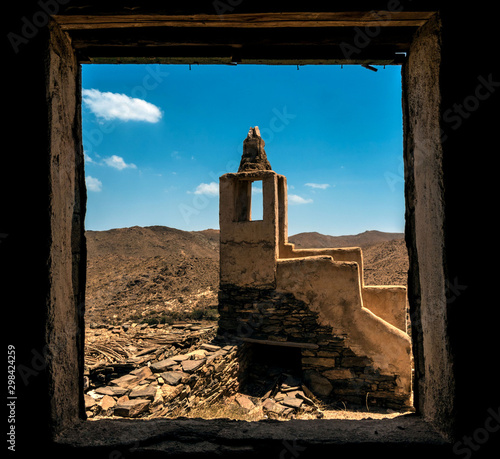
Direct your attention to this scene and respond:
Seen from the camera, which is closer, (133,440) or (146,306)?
(133,440)

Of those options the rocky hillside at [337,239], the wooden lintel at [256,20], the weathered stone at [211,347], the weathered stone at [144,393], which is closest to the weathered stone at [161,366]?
the weathered stone at [144,393]

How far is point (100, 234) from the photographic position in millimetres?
42031

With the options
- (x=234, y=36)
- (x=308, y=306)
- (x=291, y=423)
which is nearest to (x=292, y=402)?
(x=308, y=306)

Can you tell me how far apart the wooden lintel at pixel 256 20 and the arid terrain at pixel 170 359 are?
4.06m

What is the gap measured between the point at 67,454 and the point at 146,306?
1429 cm

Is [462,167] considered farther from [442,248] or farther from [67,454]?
[67,454]

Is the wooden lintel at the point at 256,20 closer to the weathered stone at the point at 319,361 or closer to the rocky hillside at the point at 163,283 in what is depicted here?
the weathered stone at the point at 319,361

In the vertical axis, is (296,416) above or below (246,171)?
below

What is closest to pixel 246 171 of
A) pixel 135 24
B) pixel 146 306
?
pixel 135 24

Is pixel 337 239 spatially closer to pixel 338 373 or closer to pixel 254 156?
pixel 254 156

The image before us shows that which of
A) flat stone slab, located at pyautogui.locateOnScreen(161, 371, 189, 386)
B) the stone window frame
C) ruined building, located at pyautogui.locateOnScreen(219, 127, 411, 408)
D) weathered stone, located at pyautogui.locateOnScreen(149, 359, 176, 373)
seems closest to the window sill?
the stone window frame

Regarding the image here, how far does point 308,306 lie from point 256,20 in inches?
249

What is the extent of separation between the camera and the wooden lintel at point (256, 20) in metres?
1.36

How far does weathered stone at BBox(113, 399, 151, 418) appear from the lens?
3994 mm
